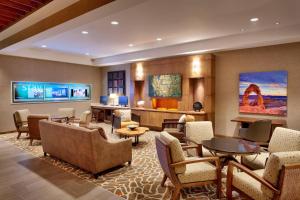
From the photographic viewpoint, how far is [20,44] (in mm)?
5113

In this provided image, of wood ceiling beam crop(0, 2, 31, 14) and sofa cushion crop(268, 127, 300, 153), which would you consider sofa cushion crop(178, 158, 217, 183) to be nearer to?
sofa cushion crop(268, 127, 300, 153)

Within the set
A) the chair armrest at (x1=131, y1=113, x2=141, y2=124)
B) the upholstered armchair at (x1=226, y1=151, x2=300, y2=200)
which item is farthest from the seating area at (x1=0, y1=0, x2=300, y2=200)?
the chair armrest at (x1=131, y1=113, x2=141, y2=124)

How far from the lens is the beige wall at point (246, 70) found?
16.6 feet

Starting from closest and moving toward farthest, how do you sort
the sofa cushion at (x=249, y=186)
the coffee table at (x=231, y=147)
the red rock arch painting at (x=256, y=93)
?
the sofa cushion at (x=249, y=186)
the coffee table at (x=231, y=147)
the red rock arch painting at (x=256, y=93)

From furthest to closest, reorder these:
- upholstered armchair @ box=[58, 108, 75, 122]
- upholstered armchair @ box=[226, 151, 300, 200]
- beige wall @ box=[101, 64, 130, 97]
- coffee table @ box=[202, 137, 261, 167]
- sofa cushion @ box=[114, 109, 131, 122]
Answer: beige wall @ box=[101, 64, 130, 97], upholstered armchair @ box=[58, 108, 75, 122], sofa cushion @ box=[114, 109, 131, 122], coffee table @ box=[202, 137, 261, 167], upholstered armchair @ box=[226, 151, 300, 200]

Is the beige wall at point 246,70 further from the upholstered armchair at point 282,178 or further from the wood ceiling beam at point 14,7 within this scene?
the wood ceiling beam at point 14,7

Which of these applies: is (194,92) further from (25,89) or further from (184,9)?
(25,89)

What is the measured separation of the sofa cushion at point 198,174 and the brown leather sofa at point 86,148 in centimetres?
147

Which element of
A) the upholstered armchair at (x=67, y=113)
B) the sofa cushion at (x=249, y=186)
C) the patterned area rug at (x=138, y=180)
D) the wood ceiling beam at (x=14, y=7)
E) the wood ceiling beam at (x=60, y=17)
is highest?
the wood ceiling beam at (x=14, y=7)

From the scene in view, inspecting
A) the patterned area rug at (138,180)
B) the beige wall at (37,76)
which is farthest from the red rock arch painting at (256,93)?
the beige wall at (37,76)

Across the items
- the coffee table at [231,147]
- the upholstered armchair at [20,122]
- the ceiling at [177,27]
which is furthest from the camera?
the upholstered armchair at [20,122]

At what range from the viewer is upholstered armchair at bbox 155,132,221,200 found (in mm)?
2494

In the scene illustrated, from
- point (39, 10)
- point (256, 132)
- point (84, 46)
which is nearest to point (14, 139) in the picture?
point (84, 46)

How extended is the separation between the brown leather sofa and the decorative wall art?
3623mm
